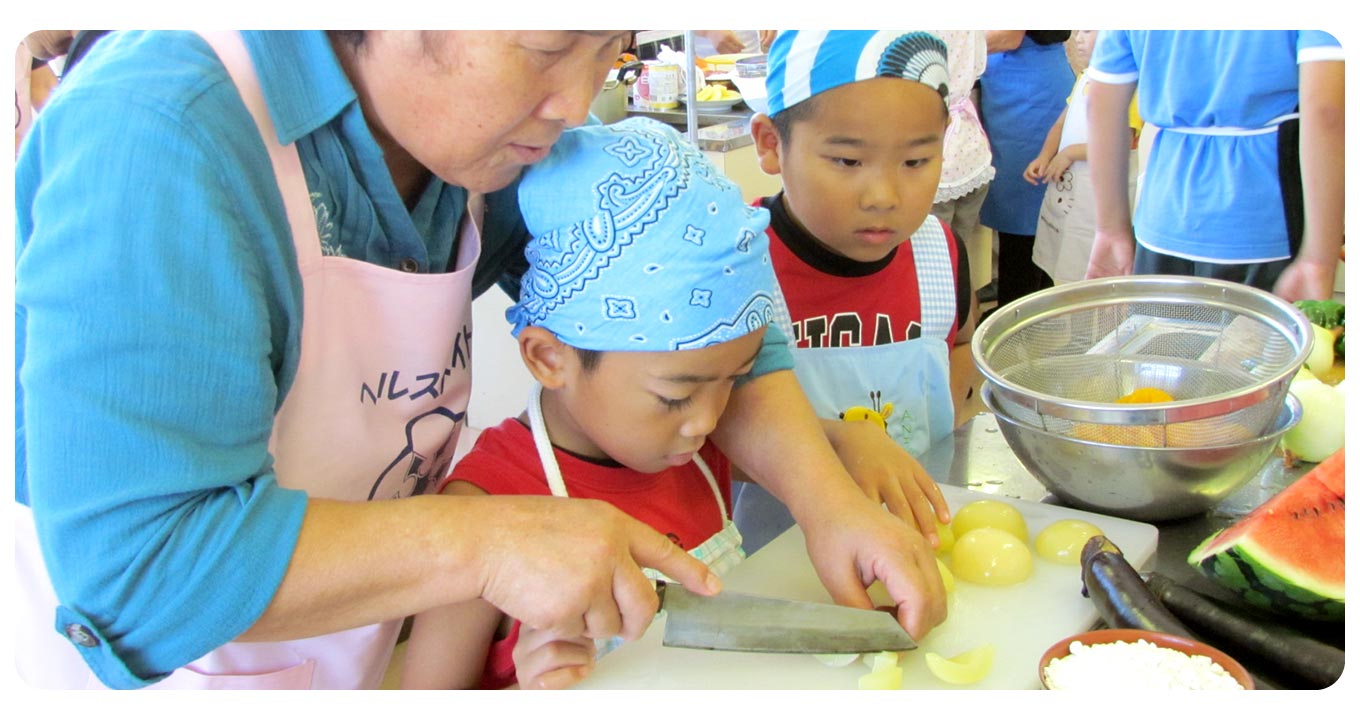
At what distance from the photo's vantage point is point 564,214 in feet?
3.12

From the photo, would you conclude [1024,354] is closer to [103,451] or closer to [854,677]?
[854,677]

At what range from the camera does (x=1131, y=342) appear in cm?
126

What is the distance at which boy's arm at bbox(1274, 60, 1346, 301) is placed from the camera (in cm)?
177

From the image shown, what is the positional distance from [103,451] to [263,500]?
10 cm

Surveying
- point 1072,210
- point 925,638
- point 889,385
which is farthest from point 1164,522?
point 1072,210

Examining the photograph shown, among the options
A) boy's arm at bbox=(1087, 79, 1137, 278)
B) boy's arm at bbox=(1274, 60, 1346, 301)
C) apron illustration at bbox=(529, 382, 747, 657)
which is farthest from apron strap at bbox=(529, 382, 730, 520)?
boy's arm at bbox=(1087, 79, 1137, 278)

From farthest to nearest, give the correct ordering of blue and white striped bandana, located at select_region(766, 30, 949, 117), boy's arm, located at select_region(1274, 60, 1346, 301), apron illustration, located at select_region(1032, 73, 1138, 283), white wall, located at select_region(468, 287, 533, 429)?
apron illustration, located at select_region(1032, 73, 1138, 283)
white wall, located at select_region(468, 287, 533, 429)
boy's arm, located at select_region(1274, 60, 1346, 301)
blue and white striped bandana, located at select_region(766, 30, 949, 117)

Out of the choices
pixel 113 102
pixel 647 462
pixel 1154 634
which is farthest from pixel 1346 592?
pixel 113 102

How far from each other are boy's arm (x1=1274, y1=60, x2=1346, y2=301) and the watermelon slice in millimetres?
1036

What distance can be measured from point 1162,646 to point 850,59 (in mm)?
809

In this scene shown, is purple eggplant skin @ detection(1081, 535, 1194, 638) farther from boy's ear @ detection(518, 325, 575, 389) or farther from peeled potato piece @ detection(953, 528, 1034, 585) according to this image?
boy's ear @ detection(518, 325, 575, 389)

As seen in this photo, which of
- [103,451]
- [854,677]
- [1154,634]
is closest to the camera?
[103,451]

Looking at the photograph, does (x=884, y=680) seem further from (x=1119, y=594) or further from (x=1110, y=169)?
(x=1110, y=169)

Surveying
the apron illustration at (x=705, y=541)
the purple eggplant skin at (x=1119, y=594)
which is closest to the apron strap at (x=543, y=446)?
the apron illustration at (x=705, y=541)
